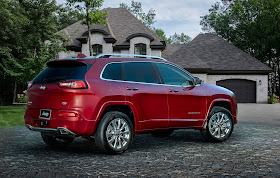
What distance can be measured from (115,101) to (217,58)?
2987 cm

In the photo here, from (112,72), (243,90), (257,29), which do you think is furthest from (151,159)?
(257,29)

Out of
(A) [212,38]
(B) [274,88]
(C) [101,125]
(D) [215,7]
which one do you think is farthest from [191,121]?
(D) [215,7]

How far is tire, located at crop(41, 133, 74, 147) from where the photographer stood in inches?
289

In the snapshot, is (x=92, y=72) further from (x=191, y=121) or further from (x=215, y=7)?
(x=215, y=7)

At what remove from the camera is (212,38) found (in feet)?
126

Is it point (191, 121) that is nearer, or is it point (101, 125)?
point (101, 125)

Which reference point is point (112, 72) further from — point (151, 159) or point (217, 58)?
point (217, 58)

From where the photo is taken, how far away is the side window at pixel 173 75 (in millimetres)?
7438

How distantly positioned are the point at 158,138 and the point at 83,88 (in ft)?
11.5

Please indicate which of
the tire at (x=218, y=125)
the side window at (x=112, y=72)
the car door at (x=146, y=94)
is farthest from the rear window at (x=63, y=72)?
the tire at (x=218, y=125)

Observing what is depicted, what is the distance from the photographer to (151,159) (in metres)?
6.11

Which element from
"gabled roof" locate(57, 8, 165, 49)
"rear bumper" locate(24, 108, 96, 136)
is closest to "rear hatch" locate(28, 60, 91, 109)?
"rear bumper" locate(24, 108, 96, 136)

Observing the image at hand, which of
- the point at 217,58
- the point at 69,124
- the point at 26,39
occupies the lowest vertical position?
the point at 69,124

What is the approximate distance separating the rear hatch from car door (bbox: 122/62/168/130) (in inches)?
38.1
